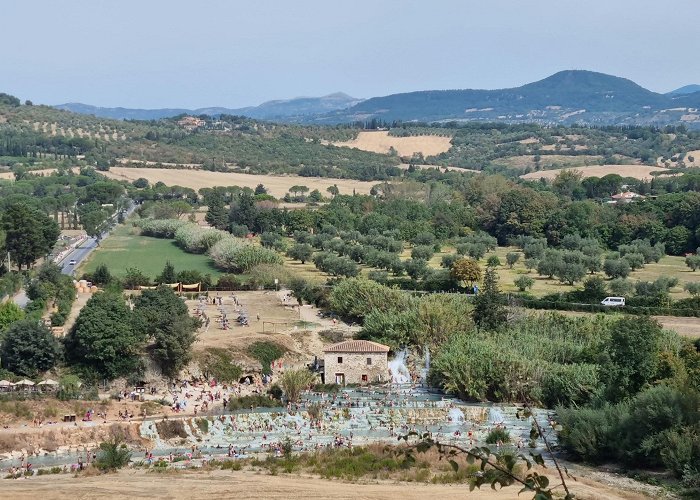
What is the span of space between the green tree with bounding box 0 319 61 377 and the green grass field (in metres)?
26.6

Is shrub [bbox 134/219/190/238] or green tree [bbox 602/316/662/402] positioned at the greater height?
green tree [bbox 602/316/662/402]

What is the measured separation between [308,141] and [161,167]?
1922 inches

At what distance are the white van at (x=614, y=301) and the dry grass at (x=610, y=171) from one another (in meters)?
92.4

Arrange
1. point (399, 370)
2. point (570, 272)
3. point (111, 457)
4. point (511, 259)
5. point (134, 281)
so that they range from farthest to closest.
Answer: point (511, 259) < point (570, 272) < point (134, 281) < point (399, 370) < point (111, 457)

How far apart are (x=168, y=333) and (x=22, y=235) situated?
29230 millimetres

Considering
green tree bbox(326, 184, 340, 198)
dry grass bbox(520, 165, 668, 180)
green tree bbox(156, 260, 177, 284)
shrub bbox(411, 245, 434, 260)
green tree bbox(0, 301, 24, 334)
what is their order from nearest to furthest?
1. green tree bbox(0, 301, 24, 334)
2. green tree bbox(156, 260, 177, 284)
3. shrub bbox(411, 245, 434, 260)
4. green tree bbox(326, 184, 340, 198)
5. dry grass bbox(520, 165, 668, 180)

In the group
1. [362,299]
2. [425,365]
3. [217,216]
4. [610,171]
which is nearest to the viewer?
[425,365]

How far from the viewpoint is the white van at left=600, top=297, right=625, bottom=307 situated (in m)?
59.1

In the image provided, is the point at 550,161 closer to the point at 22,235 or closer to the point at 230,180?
the point at 230,180

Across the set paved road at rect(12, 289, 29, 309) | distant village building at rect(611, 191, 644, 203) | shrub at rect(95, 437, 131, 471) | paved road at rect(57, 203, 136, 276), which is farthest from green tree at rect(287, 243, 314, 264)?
distant village building at rect(611, 191, 644, 203)

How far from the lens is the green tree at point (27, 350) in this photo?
43.1 meters

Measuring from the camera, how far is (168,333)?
1785 inches

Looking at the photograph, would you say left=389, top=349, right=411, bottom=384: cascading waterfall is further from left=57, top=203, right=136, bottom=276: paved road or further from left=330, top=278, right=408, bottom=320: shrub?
left=57, top=203, right=136, bottom=276: paved road

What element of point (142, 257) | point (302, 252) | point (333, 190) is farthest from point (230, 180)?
point (302, 252)
